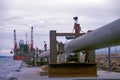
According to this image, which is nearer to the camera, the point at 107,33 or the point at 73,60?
the point at 107,33

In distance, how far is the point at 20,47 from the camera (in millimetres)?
135625

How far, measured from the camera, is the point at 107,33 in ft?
34.3

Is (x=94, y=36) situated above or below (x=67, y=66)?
above

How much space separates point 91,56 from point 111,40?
912 cm

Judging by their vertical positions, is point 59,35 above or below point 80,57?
above

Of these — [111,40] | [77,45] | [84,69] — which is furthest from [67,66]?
[111,40]

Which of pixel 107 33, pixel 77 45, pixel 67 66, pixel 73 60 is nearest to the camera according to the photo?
pixel 107 33

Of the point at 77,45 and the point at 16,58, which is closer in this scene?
the point at 77,45

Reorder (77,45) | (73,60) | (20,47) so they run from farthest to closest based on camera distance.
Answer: (20,47) → (73,60) → (77,45)

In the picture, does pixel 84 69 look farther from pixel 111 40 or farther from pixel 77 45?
pixel 111 40

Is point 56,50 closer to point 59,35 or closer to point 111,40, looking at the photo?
point 59,35

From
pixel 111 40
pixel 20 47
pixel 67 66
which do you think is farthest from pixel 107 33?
pixel 20 47

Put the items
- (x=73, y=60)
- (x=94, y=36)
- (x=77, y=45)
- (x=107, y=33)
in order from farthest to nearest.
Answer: (x=73, y=60) → (x=77, y=45) → (x=94, y=36) → (x=107, y=33)

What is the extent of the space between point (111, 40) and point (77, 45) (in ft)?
16.7
